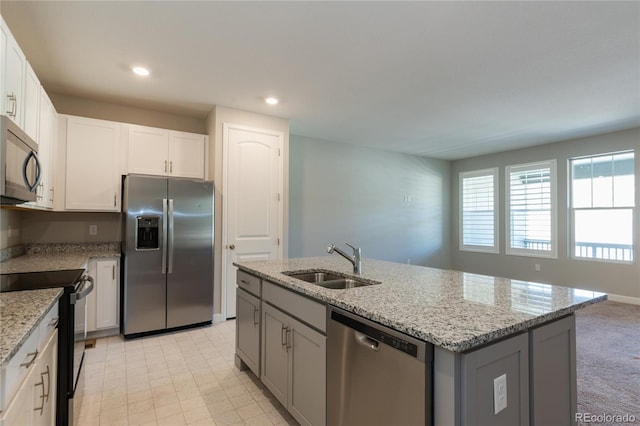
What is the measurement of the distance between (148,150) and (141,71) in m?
1.00

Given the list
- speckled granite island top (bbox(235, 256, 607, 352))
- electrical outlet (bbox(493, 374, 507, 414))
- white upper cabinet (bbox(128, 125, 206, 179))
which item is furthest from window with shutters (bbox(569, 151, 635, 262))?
white upper cabinet (bbox(128, 125, 206, 179))

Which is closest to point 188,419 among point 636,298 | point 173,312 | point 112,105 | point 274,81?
point 173,312

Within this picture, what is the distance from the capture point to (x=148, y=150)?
3645mm

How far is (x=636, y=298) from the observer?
4.57 meters

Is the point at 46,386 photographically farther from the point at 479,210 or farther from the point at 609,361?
the point at 479,210

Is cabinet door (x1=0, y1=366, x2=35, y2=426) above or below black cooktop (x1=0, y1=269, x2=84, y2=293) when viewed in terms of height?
below

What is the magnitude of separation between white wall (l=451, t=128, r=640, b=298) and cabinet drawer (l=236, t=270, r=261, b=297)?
535cm

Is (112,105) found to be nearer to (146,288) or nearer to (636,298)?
(146,288)

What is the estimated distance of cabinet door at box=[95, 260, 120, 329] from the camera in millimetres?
3242

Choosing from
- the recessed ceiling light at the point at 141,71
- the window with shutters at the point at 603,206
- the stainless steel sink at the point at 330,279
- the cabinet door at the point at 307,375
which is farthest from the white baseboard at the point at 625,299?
the recessed ceiling light at the point at 141,71

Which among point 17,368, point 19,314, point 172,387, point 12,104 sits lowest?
point 172,387

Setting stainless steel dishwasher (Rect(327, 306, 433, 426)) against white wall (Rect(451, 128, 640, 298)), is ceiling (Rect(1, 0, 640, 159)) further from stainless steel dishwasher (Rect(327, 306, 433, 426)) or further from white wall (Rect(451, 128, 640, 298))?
stainless steel dishwasher (Rect(327, 306, 433, 426))

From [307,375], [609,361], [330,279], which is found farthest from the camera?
[609,361]

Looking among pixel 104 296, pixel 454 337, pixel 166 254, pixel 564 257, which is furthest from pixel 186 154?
pixel 564 257
